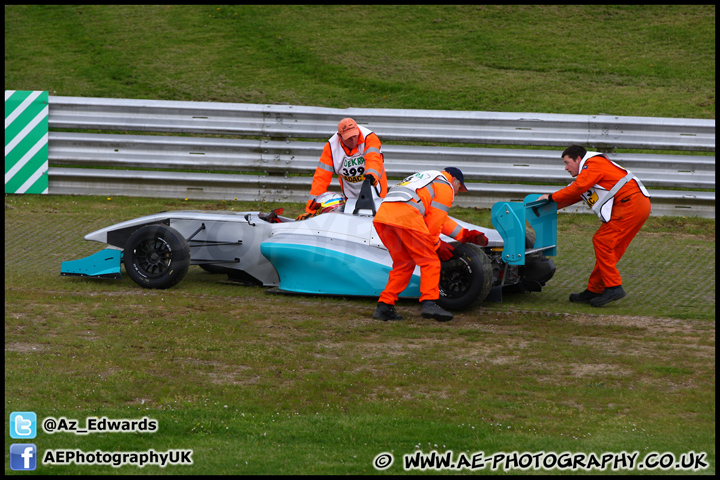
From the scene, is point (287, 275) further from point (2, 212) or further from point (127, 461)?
point (2, 212)

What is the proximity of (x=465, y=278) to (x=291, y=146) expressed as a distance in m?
5.09

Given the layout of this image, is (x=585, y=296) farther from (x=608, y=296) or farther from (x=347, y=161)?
(x=347, y=161)

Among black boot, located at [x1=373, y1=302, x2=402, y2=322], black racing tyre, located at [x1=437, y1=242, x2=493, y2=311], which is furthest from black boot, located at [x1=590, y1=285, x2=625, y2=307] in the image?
black boot, located at [x1=373, y1=302, x2=402, y2=322]

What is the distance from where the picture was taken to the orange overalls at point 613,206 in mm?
7941

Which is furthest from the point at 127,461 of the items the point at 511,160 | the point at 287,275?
the point at 511,160

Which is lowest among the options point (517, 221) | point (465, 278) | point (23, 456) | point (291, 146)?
point (23, 456)

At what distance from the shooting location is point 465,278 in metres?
7.45

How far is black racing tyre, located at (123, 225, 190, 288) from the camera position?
7.95 m

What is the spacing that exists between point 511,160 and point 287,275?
470 cm

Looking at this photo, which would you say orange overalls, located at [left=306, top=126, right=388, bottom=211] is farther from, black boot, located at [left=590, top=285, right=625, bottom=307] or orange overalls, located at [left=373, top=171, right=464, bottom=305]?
black boot, located at [left=590, top=285, right=625, bottom=307]

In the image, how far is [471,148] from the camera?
459 inches

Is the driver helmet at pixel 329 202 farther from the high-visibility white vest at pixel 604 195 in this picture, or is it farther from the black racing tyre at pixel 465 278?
the high-visibility white vest at pixel 604 195

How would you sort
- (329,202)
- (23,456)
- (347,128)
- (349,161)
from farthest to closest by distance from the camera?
1. (349,161)
2. (347,128)
3. (329,202)
4. (23,456)

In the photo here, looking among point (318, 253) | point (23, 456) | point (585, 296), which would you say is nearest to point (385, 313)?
point (318, 253)
